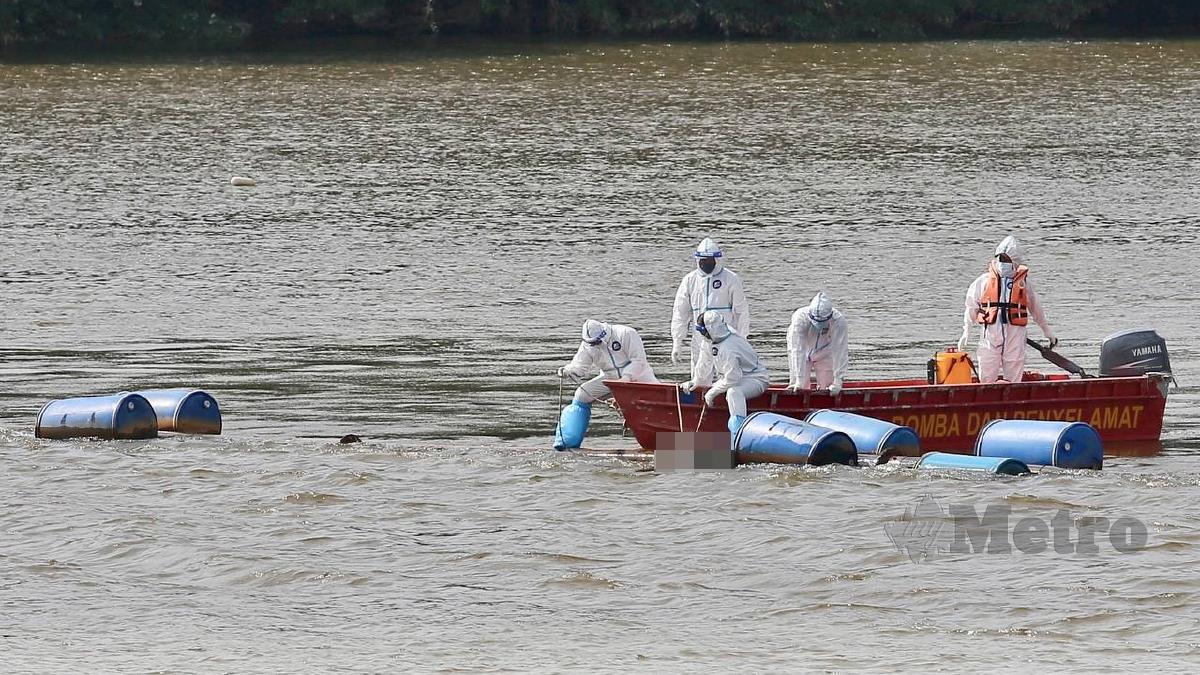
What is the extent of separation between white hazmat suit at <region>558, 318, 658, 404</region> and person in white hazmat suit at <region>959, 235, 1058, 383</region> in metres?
3.66

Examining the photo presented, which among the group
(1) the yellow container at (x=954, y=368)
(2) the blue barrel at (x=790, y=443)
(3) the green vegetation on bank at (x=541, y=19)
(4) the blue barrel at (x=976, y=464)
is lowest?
(4) the blue barrel at (x=976, y=464)

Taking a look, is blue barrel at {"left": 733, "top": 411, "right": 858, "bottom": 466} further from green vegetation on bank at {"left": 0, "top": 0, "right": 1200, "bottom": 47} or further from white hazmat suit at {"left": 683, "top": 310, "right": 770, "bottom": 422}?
green vegetation on bank at {"left": 0, "top": 0, "right": 1200, "bottom": 47}

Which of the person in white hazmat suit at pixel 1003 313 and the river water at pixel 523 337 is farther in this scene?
the person in white hazmat suit at pixel 1003 313

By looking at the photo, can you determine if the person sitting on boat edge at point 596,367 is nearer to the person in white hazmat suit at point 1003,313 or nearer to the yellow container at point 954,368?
the yellow container at point 954,368

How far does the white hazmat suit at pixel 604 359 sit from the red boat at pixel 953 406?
0.97 feet

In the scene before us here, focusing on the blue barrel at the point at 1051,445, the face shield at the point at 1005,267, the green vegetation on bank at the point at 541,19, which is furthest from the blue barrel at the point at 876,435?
the green vegetation on bank at the point at 541,19

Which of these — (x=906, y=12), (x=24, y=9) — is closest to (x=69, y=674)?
(x=24, y=9)

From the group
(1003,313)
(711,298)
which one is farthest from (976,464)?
(711,298)

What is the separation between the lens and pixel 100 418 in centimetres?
2036

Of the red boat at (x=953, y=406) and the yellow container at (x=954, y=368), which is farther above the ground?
the yellow container at (x=954, y=368)

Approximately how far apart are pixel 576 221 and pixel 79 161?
1472 cm

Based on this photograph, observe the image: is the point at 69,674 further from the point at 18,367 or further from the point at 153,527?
the point at 18,367

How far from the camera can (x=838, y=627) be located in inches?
542

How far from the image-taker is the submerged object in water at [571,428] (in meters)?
19.8
